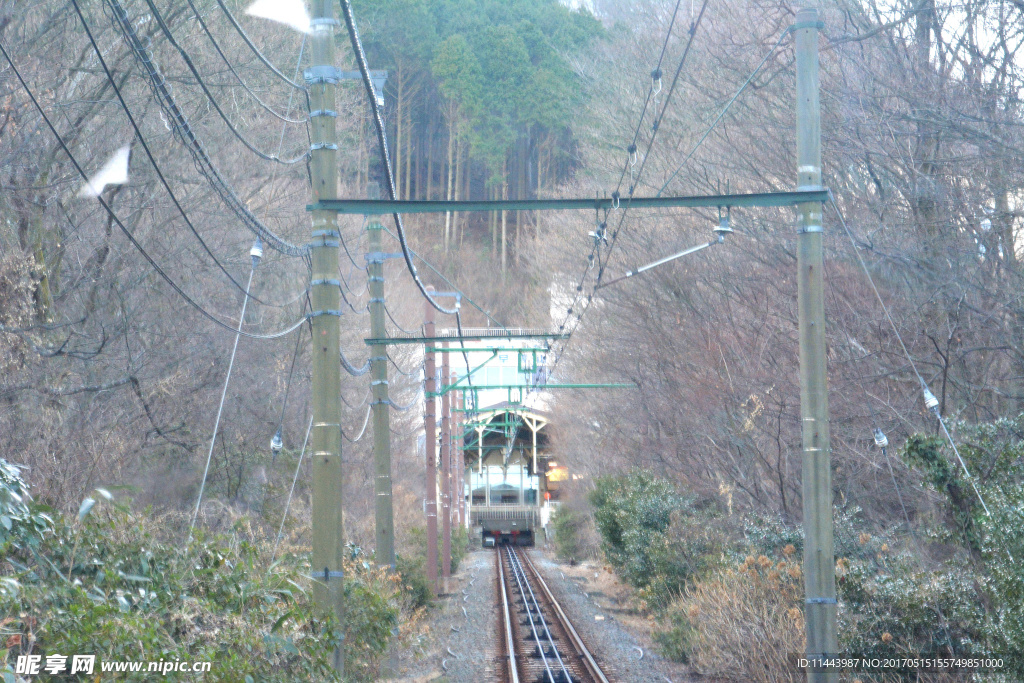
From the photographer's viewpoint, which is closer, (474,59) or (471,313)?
(474,59)

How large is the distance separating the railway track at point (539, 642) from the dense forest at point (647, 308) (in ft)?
5.40

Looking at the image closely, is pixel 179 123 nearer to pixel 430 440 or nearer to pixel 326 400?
pixel 326 400

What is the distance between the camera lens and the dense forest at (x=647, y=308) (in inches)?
383

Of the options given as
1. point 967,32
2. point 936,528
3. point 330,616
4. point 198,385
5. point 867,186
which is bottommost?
point 330,616

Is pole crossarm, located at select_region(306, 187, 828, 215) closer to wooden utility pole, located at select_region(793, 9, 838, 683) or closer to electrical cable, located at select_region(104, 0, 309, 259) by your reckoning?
wooden utility pole, located at select_region(793, 9, 838, 683)

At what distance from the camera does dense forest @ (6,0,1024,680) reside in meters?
9.73

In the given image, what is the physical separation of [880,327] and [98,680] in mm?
12584

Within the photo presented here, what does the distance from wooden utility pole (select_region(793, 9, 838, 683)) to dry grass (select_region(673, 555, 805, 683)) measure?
3.04 metres

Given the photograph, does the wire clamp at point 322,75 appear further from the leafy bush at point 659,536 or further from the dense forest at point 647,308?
the leafy bush at point 659,536

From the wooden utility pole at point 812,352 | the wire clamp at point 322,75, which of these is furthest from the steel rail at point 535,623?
the wire clamp at point 322,75

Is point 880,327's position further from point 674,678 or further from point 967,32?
point 674,678

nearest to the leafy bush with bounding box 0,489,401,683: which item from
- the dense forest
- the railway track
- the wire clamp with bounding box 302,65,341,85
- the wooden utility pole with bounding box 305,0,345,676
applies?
the dense forest

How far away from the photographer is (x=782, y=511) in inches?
662

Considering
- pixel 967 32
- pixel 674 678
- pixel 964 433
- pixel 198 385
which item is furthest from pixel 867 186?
pixel 198 385
